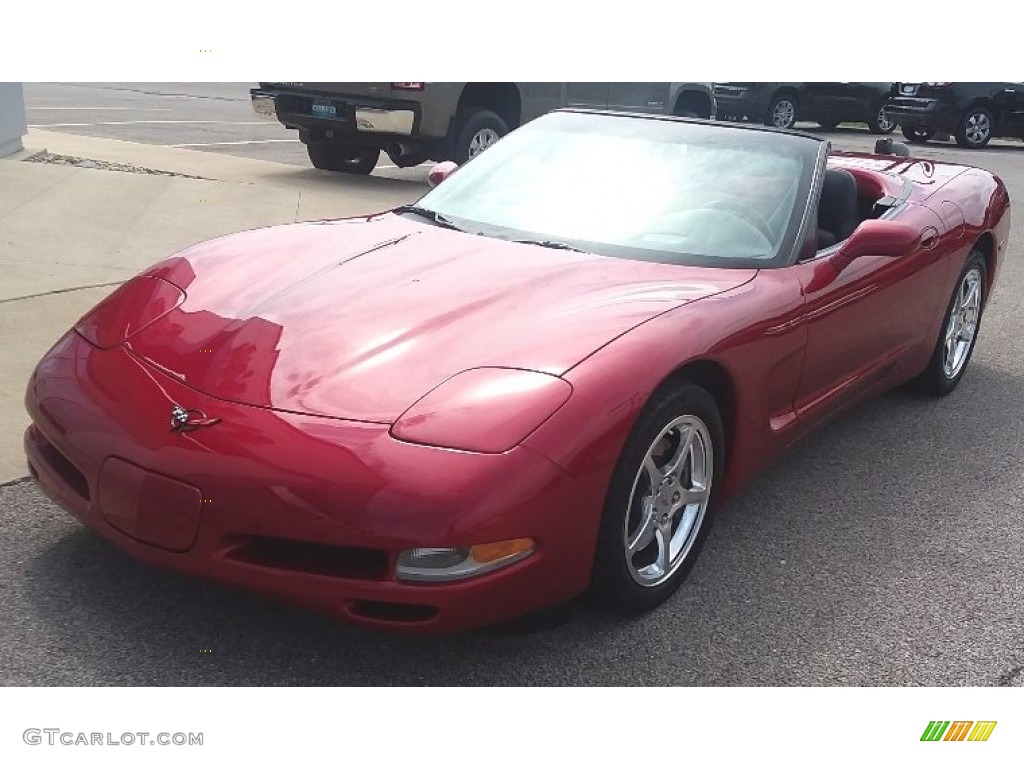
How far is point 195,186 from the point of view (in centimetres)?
857

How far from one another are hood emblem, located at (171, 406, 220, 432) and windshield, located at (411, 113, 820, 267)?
142 centimetres

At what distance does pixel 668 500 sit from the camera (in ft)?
10.0

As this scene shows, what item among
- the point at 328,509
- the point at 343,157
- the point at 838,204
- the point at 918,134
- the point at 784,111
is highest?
the point at 838,204

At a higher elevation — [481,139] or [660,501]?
[660,501]

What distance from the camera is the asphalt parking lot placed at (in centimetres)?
265

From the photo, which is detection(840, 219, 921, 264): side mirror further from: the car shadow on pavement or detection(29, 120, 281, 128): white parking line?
detection(29, 120, 281, 128): white parking line

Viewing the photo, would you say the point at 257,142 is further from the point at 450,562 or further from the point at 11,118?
the point at 450,562

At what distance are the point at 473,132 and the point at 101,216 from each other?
428 cm

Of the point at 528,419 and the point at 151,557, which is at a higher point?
the point at 528,419

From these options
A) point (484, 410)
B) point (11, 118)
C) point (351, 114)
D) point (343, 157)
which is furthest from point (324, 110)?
point (484, 410)

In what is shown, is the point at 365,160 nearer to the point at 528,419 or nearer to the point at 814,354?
the point at 814,354

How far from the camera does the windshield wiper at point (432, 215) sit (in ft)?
12.6
